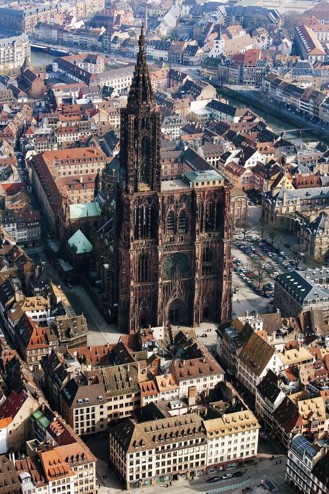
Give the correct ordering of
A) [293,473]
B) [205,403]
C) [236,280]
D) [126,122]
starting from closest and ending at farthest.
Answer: [293,473] → [205,403] → [126,122] → [236,280]

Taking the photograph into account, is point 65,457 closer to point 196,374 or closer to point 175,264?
point 196,374

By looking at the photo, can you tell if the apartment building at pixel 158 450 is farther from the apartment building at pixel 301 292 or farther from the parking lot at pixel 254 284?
the parking lot at pixel 254 284

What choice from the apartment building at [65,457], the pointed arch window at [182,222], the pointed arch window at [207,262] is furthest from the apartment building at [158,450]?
the pointed arch window at [207,262]

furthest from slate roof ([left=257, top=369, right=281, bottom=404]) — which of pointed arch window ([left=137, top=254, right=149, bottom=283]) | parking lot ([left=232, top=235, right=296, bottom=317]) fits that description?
pointed arch window ([left=137, top=254, right=149, bottom=283])

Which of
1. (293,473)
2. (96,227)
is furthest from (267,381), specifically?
(96,227)

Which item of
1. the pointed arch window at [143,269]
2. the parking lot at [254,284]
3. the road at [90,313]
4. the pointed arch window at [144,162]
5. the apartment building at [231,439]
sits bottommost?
the road at [90,313]

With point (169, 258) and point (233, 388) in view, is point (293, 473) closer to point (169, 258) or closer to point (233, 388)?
point (233, 388)

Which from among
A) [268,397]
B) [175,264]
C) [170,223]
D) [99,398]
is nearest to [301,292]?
[175,264]
